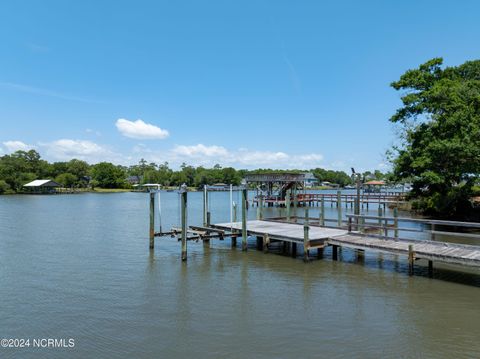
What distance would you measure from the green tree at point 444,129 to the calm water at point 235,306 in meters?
11.4

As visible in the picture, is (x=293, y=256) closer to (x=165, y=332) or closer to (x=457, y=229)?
(x=165, y=332)

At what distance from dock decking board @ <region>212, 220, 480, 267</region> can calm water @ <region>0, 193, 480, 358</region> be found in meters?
1.05

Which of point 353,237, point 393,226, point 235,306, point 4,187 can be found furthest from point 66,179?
point 235,306

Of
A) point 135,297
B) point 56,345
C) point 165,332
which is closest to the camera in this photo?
point 56,345

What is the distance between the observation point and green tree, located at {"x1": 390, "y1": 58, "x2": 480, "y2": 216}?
24109 mm

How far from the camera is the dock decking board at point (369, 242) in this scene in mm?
12523

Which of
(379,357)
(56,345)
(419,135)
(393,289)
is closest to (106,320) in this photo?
(56,345)

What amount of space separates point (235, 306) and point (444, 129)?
2145cm

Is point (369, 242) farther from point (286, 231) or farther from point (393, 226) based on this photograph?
point (286, 231)

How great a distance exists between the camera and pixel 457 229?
92.9 ft

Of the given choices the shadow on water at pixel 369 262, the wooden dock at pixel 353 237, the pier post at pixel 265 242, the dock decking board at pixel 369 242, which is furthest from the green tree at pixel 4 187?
the pier post at pixel 265 242

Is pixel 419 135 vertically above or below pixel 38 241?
above

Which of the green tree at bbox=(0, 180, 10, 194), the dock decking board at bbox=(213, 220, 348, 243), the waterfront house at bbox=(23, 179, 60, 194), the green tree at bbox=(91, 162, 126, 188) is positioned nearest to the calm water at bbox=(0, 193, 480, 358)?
the dock decking board at bbox=(213, 220, 348, 243)

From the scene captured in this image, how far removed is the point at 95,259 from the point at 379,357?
1408 cm
